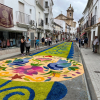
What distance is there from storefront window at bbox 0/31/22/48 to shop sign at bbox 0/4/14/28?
3.33 feet

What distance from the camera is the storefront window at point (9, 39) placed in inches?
470

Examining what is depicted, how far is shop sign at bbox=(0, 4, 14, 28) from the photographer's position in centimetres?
1101

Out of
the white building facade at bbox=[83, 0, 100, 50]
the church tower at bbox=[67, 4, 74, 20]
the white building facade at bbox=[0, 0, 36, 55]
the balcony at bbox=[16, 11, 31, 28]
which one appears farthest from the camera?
the church tower at bbox=[67, 4, 74, 20]

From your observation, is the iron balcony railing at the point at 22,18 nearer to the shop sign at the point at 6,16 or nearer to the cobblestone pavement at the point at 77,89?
the shop sign at the point at 6,16

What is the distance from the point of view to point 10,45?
13352 mm

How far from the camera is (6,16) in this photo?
1170 cm

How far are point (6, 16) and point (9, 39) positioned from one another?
2.64 meters

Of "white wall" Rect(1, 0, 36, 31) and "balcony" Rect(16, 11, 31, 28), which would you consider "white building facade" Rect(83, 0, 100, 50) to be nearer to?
"balcony" Rect(16, 11, 31, 28)

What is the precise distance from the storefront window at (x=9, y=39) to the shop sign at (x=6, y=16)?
102 centimetres

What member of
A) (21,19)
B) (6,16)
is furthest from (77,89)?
(21,19)

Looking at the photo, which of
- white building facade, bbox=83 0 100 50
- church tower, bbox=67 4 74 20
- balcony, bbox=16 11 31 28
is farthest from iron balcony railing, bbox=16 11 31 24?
church tower, bbox=67 4 74 20

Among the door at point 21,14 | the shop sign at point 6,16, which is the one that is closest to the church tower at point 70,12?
the door at point 21,14

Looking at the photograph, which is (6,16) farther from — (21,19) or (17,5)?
(17,5)

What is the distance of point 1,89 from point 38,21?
19333mm
